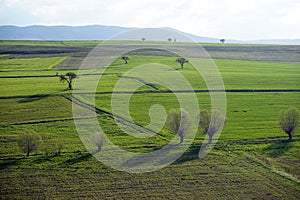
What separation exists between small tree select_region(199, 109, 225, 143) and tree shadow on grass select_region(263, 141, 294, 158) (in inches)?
290

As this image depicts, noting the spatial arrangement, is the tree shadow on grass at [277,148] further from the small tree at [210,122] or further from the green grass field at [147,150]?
the small tree at [210,122]

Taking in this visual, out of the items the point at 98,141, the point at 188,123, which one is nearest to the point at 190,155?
the point at 188,123

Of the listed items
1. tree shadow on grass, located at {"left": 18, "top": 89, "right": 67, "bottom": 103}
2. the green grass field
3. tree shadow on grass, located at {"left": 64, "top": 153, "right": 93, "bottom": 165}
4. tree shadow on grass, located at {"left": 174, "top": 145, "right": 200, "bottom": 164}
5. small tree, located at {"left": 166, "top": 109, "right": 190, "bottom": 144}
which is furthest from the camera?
tree shadow on grass, located at {"left": 18, "top": 89, "right": 67, "bottom": 103}

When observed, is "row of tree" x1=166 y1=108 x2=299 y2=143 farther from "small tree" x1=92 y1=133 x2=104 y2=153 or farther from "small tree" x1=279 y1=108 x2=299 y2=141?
"small tree" x1=92 y1=133 x2=104 y2=153

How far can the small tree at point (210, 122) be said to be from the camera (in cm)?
5041

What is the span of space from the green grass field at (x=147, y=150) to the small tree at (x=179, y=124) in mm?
1650

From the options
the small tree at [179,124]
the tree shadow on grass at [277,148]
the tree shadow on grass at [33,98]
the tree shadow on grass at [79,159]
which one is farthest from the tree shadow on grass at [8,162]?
the tree shadow on grass at [33,98]

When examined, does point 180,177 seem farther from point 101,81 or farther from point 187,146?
point 101,81

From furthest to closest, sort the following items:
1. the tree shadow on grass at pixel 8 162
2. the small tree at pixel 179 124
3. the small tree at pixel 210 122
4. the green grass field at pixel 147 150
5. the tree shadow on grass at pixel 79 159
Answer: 1. the small tree at pixel 210 122
2. the small tree at pixel 179 124
3. the tree shadow on grass at pixel 79 159
4. the tree shadow on grass at pixel 8 162
5. the green grass field at pixel 147 150

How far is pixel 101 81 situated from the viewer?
94.8 metres

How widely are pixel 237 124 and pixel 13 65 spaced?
93557mm

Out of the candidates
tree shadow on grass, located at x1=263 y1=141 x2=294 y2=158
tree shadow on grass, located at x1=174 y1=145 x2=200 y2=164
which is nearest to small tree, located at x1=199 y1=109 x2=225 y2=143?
tree shadow on grass, located at x1=174 y1=145 x2=200 y2=164

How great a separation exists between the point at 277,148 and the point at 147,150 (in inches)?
672

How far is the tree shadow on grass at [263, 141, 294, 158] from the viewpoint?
4522cm
